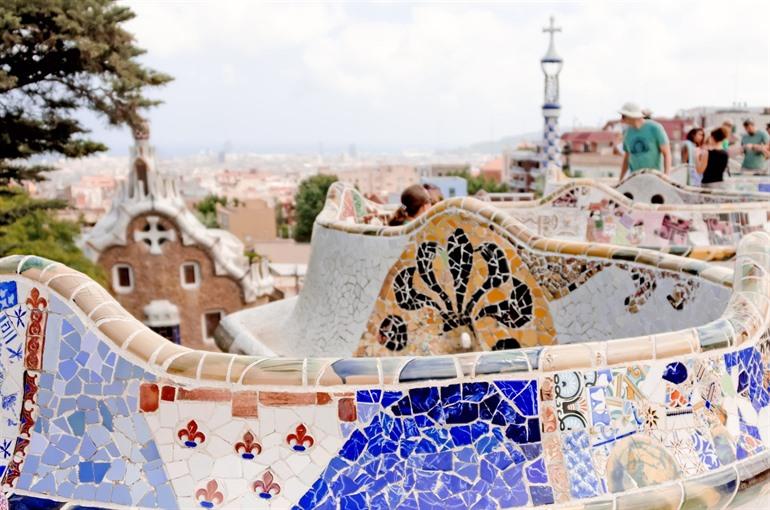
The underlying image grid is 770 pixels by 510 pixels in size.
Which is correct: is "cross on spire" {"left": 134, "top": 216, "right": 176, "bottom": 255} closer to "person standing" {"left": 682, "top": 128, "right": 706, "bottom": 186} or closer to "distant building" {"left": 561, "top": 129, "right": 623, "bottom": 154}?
"person standing" {"left": 682, "top": 128, "right": 706, "bottom": 186}

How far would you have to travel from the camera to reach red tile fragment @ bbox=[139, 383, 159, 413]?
91.7 inches

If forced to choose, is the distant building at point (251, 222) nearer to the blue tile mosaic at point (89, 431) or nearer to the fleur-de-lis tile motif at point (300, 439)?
the blue tile mosaic at point (89, 431)

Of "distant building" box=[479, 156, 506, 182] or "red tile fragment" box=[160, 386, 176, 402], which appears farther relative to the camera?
"distant building" box=[479, 156, 506, 182]

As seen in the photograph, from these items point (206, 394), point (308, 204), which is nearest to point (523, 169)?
point (308, 204)

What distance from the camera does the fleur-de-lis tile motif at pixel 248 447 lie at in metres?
2.29

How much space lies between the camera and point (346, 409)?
7.50 feet

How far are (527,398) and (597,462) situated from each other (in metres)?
0.29

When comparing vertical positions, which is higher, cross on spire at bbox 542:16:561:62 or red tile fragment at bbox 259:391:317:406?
cross on spire at bbox 542:16:561:62

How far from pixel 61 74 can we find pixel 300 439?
8.25m

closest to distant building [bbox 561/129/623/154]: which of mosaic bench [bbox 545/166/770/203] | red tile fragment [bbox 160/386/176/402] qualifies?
mosaic bench [bbox 545/166/770/203]

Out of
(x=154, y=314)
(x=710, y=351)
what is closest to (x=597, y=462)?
(x=710, y=351)

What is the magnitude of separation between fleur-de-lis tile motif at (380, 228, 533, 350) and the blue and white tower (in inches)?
540

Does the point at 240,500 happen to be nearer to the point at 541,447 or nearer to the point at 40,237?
the point at 541,447

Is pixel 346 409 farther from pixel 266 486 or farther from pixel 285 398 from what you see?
pixel 266 486
